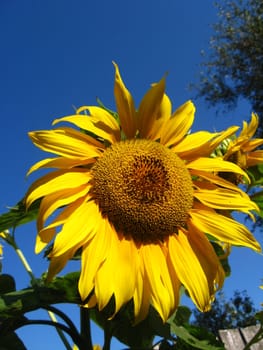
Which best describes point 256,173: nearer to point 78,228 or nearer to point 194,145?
Answer: point 194,145

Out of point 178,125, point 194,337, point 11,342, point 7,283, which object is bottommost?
point 194,337

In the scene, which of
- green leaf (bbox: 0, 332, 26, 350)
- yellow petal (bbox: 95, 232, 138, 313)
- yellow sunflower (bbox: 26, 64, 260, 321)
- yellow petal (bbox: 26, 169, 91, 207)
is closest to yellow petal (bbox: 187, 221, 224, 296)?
yellow sunflower (bbox: 26, 64, 260, 321)

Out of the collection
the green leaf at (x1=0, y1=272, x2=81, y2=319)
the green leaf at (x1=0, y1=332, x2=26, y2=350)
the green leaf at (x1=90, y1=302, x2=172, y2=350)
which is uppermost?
the green leaf at (x1=0, y1=272, x2=81, y2=319)

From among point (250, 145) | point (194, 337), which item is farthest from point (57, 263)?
point (250, 145)

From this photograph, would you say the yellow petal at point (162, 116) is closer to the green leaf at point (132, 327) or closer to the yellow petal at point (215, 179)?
the yellow petal at point (215, 179)

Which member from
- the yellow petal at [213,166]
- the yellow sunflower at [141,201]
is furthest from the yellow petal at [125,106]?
the yellow petal at [213,166]

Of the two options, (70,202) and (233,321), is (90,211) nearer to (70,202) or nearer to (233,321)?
(70,202)

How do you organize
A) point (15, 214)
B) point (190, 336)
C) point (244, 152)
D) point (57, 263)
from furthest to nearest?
point (244, 152) < point (190, 336) < point (15, 214) < point (57, 263)

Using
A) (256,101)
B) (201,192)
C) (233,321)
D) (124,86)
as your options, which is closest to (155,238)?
(201,192)

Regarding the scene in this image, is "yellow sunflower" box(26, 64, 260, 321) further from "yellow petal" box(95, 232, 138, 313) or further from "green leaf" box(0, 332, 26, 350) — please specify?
"green leaf" box(0, 332, 26, 350)
